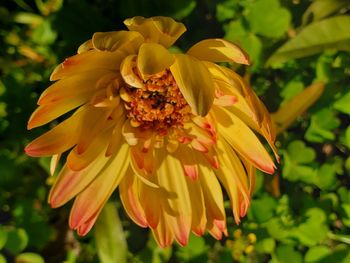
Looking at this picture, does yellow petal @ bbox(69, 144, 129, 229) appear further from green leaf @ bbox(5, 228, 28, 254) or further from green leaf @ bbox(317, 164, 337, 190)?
green leaf @ bbox(317, 164, 337, 190)

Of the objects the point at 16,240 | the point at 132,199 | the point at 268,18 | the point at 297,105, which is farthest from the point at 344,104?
the point at 16,240

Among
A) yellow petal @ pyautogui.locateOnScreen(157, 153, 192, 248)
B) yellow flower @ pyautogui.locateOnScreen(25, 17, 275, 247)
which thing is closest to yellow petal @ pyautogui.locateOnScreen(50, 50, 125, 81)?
yellow flower @ pyautogui.locateOnScreen(25, 17, 275, 247)

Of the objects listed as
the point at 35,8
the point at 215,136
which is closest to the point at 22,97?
the point at 35,8

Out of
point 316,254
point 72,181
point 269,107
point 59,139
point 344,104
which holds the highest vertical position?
point 59,139

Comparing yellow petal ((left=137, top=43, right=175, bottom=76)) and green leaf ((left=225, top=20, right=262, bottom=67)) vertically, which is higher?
yellow petal ((left=137, top=43, right=175, bottom=76))

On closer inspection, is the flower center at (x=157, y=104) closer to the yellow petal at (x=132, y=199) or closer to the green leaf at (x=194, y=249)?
the yellow petal at (x=132, y=199)

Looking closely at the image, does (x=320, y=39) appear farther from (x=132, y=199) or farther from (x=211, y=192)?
(x=132, y=199)
